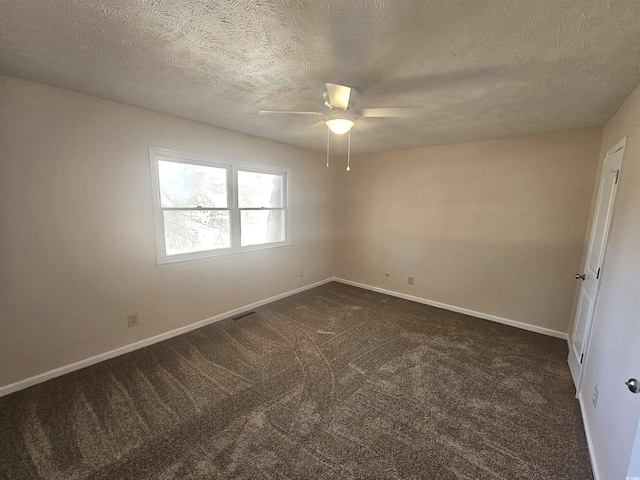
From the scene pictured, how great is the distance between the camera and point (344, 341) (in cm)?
296

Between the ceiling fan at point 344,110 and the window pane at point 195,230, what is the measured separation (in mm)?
1530

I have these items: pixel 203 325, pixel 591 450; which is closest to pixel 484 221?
pixel 591 450

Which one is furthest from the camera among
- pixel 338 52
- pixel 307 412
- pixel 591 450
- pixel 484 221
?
pixel 484 221

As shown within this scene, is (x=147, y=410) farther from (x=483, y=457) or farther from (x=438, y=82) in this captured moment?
(x=438, y=82)

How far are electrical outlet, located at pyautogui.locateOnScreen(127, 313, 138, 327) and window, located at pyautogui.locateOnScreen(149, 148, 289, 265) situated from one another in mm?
611

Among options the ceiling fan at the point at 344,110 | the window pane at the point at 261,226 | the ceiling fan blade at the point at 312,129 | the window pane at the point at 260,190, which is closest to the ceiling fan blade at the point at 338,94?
the ceiling fan at the point at 344,110

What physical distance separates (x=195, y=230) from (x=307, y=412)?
236cm

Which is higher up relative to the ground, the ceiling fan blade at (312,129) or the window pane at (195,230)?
the ceiling fan blade at (312,129)

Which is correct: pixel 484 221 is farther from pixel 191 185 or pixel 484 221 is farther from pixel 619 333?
pixel 191 185

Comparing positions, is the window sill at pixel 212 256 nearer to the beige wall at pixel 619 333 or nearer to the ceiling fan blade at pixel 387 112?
the ceiling fan blade at pixel 387 112

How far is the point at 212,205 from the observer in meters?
3.27

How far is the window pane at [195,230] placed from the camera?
2.96 meters

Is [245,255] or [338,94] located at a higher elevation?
[338,94]

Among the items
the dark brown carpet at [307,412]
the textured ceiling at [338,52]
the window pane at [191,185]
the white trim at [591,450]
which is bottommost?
the dark brown carpet at [307,412]
